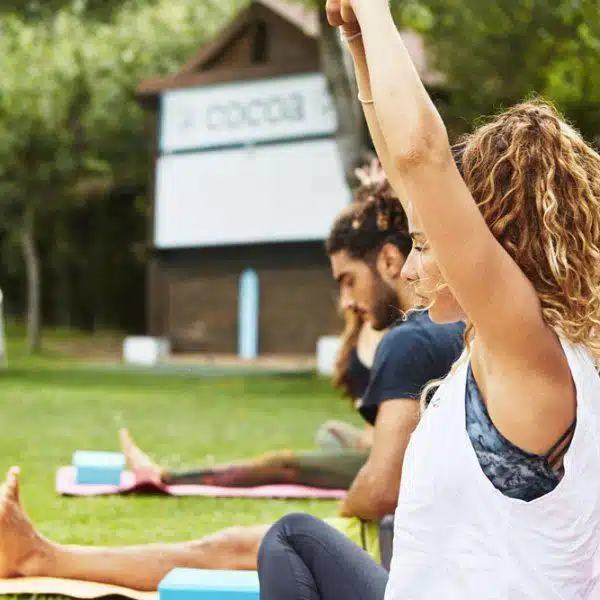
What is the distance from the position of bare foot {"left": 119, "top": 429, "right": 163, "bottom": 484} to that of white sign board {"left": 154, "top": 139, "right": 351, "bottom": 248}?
58.7 feet

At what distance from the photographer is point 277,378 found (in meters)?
19.2

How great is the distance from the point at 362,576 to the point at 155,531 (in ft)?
9.14

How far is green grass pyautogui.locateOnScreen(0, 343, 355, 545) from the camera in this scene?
5160 millimetres

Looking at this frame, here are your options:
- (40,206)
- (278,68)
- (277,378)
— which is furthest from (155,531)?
(40,206)

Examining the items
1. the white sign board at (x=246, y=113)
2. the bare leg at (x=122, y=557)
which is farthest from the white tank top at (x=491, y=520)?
the white sign board at (x=246, y=113)

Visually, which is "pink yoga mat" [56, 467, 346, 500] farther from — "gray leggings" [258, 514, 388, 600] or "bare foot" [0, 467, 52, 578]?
"gray leggings" [258, 514, 388, 600]

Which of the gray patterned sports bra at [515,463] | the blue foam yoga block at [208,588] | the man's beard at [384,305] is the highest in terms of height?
the gray patterned sports bra at [515,463]

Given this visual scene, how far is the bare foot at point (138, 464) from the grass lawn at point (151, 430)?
12cm

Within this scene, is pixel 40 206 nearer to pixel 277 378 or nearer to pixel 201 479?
pixel 277 378

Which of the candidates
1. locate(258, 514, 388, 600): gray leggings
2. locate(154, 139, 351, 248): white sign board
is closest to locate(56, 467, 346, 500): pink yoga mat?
locate(258, 514, 388, 600): gray leggings

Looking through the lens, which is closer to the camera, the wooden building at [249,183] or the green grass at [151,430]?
the green grass at [151,430]

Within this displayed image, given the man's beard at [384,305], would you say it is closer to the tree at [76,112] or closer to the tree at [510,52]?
the tree at [510,52]

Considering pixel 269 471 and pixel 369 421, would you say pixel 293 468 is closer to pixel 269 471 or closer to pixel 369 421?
pixel 269 471

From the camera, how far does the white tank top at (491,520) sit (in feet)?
5.44
